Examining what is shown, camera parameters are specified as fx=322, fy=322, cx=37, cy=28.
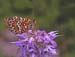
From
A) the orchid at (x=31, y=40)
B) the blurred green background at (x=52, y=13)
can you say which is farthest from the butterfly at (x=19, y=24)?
the blurred green background at (x=52, y=13)

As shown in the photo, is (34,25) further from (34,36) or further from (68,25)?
(68,25)

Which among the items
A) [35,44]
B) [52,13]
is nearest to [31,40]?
[35,44]

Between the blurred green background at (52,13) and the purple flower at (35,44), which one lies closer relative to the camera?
the purple flower at (35,44)

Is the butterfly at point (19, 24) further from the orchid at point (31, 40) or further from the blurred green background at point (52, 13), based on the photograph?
the blurred green background at point (52, 13)

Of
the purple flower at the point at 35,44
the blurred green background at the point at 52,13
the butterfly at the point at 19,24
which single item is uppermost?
the blurred green background at the point at 52,13

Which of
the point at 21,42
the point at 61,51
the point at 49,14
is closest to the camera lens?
the point at 21,42

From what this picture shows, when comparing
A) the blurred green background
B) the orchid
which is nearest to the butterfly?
the orchid

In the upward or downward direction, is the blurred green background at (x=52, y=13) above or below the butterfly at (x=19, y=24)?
above

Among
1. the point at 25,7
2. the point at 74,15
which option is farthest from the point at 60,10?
the point at 25,7

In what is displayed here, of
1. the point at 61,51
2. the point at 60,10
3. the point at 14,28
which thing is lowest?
the point at 61,51
